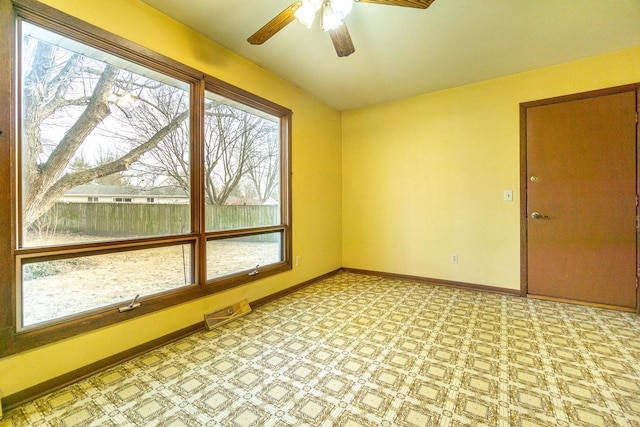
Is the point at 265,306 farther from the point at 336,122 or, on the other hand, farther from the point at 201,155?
the point at 336,122

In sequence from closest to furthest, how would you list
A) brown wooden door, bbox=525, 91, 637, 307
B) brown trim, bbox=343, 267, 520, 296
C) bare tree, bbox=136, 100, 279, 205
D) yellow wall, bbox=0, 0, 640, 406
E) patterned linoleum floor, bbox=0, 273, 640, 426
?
patterned linoleum floor, bbox=0, 273, 640, 426 < bare tree, bbox=136, 100, 279, 205 < yellow wall, bbox=0, 0, 640, 406 < brown wooden door, bbox=525, 91, 637, 307 < brown trim, bbox=343, 267, 520, 296

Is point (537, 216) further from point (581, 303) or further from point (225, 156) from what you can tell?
point (225, 156)

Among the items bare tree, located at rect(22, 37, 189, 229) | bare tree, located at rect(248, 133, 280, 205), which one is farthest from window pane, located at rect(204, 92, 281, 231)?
bare tree, located at rect(22, 37, 189, 229)

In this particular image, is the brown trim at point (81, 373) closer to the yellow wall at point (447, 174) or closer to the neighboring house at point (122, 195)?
the neighboring house at point (122, 195)

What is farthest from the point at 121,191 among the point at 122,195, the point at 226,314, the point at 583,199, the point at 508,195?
the point at 583,199

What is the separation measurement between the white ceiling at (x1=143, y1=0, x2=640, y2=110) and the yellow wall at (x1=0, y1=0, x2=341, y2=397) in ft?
0.52

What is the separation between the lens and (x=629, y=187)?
2.64 metres

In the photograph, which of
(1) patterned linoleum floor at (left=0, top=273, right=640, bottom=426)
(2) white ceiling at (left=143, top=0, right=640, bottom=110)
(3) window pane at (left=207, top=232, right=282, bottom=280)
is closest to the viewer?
(1) patterned linoleum floor at (left=0, top=273, right=640, bottom=426)

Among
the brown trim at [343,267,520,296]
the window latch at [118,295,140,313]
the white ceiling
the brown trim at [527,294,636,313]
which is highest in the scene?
the white ceiling

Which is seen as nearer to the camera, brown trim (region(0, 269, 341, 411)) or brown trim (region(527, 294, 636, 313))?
brown trim (region(0, 269, 341, 411))

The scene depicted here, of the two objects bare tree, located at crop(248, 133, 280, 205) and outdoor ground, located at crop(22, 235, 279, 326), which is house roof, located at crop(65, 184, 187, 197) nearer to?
outdoor ground, located at crop(22, 235, 279, 326)

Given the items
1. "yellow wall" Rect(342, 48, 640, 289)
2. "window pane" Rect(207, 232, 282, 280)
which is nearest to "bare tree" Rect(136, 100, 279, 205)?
"window pane" Rect(207, 232, 282, 280)

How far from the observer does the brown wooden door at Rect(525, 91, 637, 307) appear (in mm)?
2662

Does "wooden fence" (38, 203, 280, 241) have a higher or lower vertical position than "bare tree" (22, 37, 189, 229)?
lower
